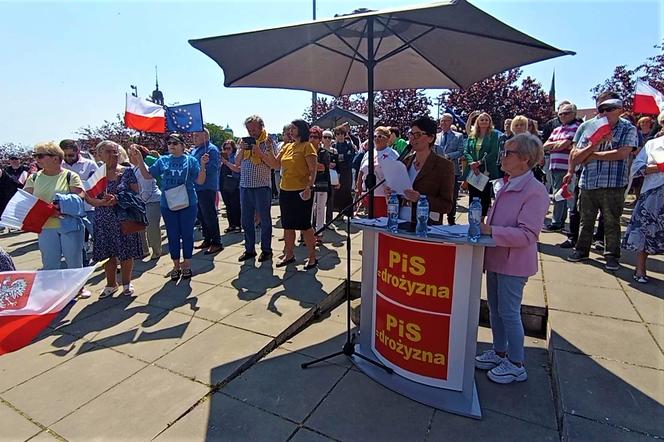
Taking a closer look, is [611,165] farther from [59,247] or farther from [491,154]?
[59,247]

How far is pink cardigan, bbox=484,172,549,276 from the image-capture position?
212 cm

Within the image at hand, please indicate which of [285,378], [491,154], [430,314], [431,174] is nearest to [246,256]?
[285,378]

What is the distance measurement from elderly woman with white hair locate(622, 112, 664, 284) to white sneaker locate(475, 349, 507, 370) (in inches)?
91.4

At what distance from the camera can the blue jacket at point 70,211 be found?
3.54 metres

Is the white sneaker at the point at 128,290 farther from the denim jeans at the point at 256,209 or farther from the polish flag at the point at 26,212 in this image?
the denim jeans at the point at 256,209

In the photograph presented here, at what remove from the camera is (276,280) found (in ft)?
14.4

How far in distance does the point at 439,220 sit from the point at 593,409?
4.98ft

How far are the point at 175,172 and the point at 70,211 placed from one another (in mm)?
1176

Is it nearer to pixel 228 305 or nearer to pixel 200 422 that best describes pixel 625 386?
pixel 200 422

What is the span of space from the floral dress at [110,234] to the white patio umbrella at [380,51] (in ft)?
5.80

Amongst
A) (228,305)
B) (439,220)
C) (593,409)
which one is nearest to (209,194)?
(228,305)

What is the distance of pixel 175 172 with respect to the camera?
4.36 meters

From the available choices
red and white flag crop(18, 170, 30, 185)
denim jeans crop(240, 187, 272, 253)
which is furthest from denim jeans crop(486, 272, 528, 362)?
Answer: red and white flag crop(18, 170, 30, 185)

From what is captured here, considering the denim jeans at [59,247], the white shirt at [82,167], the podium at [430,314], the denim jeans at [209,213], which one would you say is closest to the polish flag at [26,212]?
the denim jeans at [59,247]
